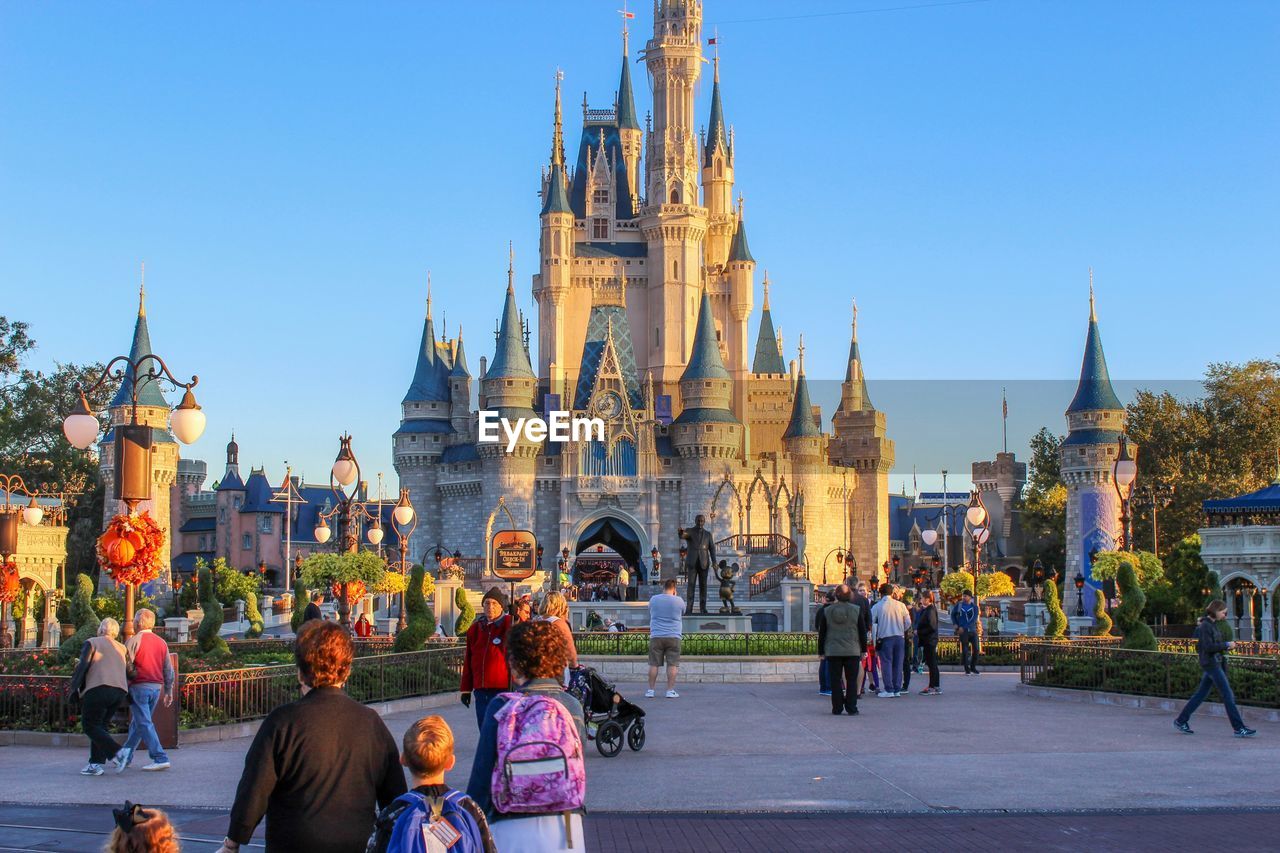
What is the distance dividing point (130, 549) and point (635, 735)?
5.11m

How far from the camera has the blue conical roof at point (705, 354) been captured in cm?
7375

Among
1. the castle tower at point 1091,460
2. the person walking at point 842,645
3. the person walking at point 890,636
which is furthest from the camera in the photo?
the castle tower at point 1091,460

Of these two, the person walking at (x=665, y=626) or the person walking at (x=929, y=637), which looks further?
the person walking at (x=929, y=637)

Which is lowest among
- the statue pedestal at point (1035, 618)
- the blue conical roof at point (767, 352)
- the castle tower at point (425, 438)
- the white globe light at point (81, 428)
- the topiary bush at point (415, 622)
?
the statue pedestal at point (1035, 618)

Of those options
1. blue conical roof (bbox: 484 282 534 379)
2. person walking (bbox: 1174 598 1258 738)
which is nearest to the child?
person walking (bbox: 1174 598 1258 738)

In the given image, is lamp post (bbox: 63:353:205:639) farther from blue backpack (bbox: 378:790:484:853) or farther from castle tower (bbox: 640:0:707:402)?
castle tower (bbox: 640:0:707:402)

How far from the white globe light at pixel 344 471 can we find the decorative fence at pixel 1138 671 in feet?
34.2

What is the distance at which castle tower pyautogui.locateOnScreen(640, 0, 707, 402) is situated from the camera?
265 ft

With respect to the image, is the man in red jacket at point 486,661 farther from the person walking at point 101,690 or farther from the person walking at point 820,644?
the person walking at point 820,644

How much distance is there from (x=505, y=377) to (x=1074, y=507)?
1071 inches

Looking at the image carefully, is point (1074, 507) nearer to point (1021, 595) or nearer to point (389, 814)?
point (1021, 595)

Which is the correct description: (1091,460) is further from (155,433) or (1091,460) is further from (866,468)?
(155,433)

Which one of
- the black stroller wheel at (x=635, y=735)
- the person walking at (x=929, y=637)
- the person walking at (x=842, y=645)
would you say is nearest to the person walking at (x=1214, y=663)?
the person walking at (x=842, y=645)

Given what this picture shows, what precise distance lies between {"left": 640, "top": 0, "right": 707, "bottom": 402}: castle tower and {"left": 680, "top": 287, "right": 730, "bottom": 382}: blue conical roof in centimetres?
573
